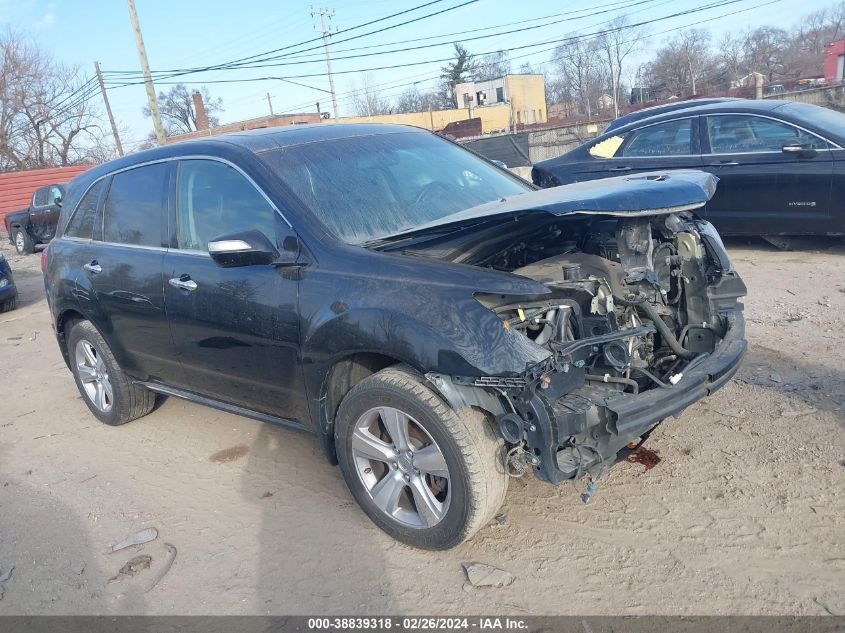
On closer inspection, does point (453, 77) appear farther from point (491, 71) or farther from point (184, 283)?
point (184, 283)

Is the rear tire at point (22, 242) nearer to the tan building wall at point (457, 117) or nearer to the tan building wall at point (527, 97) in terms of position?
the tan building wall at point (457, 117)

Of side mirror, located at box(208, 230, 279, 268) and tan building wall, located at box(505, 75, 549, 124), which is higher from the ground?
tan building wall, located at box(505, 75, 549, 124)

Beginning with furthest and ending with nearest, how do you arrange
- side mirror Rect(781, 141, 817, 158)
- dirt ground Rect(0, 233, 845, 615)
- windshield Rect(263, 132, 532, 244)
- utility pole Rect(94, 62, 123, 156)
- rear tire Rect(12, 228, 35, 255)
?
1. utility pole Rect(94, 62, 123, 156)
2. rear tire Rect(12, 228, 35, 255)
3. side mirror Rect(781, 141, 817, 158)
4. windshield Rect(263, 132, 532, 244)
5. dirt ground Rect(0, 233, 845, 615)

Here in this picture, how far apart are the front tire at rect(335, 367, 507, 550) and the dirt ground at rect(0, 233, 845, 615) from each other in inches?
7.4

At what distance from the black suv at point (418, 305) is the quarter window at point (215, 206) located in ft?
0.04

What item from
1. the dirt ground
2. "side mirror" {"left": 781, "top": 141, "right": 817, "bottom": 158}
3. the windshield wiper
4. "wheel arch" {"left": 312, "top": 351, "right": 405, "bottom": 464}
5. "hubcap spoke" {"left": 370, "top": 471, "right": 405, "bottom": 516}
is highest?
the windshield wiper

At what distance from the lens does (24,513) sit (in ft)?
12.9

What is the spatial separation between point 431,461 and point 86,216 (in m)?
3.34

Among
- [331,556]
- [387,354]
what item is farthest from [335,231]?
[331,556]

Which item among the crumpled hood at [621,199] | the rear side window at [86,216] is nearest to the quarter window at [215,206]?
the crumpled hood at [621,199]

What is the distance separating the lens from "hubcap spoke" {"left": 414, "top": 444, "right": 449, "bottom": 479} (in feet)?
9.50

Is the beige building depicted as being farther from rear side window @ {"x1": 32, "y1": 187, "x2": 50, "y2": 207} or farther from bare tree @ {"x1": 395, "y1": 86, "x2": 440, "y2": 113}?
rear side window @ {"x1": 32, "y1": 187, "x2": 50, "y2": 207}

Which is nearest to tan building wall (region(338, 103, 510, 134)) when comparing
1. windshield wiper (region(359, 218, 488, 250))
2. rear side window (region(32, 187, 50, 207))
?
rear side window (region(32, 187, 50, 207))

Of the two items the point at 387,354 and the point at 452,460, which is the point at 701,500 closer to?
the point at 452,460
